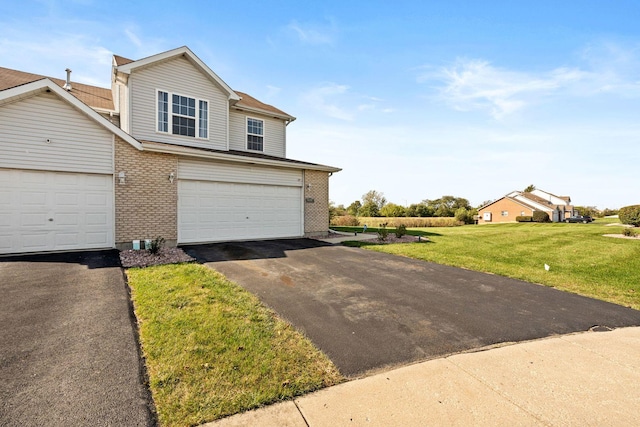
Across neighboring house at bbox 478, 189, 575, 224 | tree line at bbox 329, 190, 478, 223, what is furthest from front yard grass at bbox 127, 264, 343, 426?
neighboring house at bbox 478, 189, 575, 224

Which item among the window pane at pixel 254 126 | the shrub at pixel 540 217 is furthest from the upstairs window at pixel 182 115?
the shrub at pixel 540 217

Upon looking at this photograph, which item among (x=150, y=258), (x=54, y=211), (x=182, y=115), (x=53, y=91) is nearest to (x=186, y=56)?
(x=182, y=115)

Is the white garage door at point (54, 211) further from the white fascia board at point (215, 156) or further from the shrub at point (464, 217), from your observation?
the shrub at point (464, 217)

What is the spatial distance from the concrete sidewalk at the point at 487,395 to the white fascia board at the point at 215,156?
373 inches

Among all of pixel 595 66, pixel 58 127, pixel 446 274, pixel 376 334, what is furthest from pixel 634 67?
pixel 58 127

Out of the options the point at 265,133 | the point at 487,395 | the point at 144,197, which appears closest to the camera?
the point at 487,395

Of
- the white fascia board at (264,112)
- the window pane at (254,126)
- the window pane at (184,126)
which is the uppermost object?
the white fascia board at (264,112)

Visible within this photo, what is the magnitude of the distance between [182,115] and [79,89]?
21.4ft

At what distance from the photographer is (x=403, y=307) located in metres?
4.86

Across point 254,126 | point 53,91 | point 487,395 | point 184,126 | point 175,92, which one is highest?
point 175,92

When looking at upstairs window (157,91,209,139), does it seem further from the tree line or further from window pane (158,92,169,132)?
the tree line

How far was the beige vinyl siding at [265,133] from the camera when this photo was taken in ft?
47.0

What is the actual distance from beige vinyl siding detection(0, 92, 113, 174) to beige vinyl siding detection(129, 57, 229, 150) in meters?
2.37

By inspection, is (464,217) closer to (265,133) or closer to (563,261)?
(563,261)
